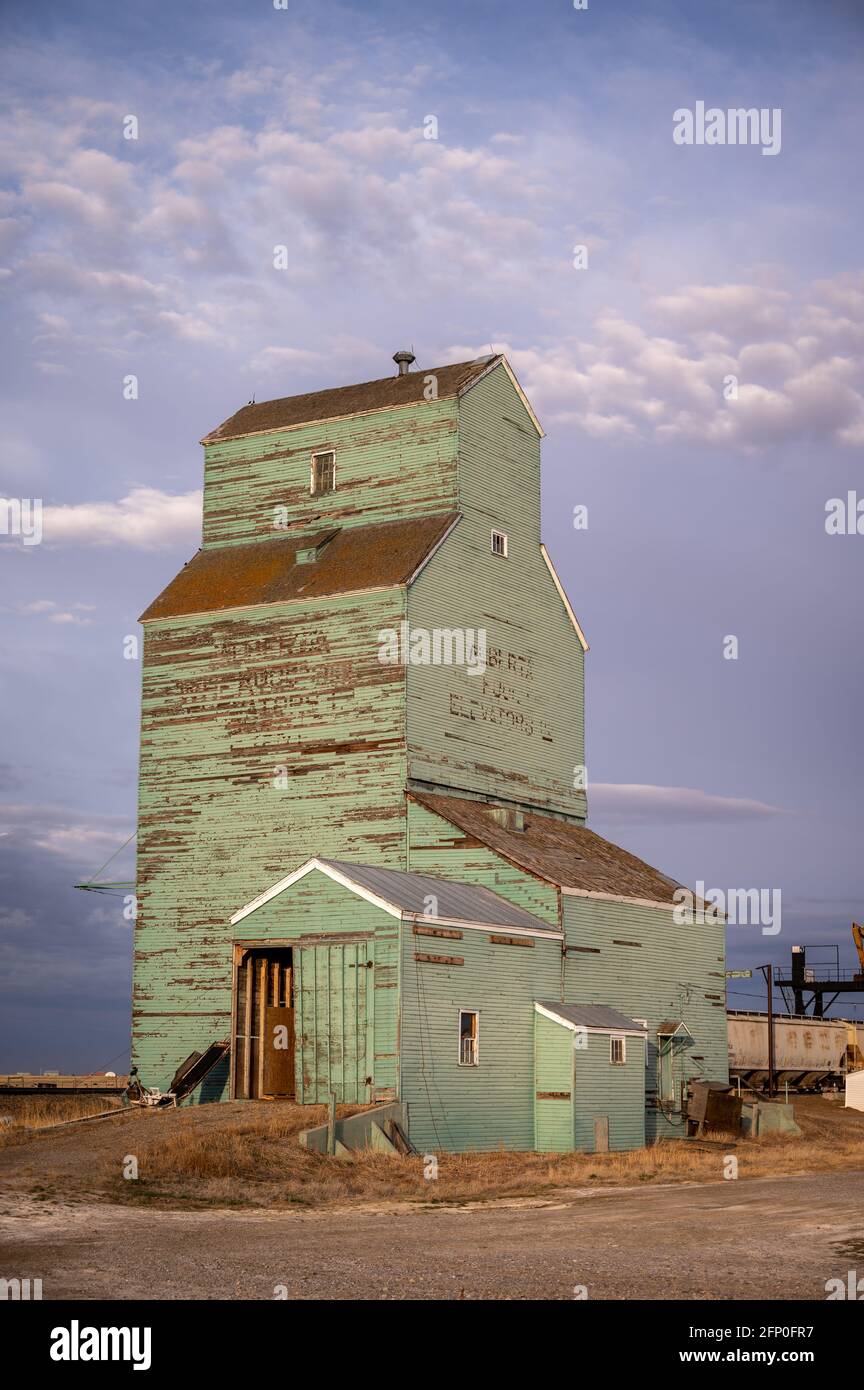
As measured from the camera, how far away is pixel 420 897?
105 feet

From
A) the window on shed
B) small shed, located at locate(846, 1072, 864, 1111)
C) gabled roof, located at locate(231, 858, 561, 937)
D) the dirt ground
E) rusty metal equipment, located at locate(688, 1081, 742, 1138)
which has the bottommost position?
small shed, located at locate(846, 1072, 864, 1111)

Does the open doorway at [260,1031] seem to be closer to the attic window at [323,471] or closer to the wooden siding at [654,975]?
the wooden siding at [654,975]

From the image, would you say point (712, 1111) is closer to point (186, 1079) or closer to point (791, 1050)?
point (186, 1079)

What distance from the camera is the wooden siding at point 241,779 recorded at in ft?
124

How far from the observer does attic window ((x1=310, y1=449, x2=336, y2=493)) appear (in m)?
42.8

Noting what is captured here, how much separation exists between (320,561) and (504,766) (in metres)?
7.47

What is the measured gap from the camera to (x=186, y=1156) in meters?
24.9

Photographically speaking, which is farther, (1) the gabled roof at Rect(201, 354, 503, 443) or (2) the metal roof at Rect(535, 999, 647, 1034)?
(1) the gabled roof at Rect(201, 354, 503, 443)

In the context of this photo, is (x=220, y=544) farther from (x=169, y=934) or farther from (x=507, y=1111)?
(x=507, y=1111)

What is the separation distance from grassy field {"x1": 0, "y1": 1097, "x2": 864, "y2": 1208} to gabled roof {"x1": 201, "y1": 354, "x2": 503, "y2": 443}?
20.1 metres

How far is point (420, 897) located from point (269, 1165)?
26.4 ft

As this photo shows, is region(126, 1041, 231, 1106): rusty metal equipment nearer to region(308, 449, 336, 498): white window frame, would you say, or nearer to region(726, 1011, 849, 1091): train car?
region(308, 449, 336, 498): white window frame

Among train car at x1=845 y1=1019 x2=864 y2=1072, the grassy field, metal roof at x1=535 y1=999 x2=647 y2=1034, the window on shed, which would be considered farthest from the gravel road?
train car at x1=845 y1=1019 x2=864 y2=1072

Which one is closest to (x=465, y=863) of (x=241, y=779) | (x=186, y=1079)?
(x=241, y=779)
